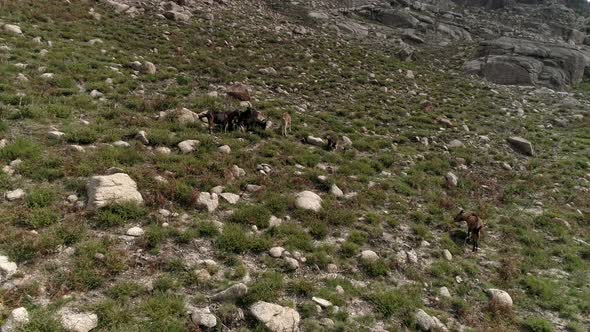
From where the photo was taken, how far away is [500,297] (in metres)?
8.12

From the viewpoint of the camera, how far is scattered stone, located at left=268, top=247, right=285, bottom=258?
7.92m

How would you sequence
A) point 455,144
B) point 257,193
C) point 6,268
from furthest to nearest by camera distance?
point 455,144
point 257,193
point 6,268

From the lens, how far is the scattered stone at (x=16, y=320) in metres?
5.06

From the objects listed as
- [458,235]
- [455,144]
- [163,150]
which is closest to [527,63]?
[455,144]

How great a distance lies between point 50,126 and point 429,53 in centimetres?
3163

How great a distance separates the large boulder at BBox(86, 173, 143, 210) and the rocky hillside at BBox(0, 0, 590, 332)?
0.15 feet

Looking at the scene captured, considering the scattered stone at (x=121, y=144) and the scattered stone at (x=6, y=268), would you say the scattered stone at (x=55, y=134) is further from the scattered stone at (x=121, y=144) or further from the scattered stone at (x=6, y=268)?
the scattered stone at (x=6, y=268)

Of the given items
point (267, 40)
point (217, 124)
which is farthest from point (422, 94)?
point (217, 124)

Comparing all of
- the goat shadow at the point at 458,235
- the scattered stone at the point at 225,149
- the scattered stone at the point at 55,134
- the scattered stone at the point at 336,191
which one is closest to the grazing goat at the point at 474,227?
the goat shadow at the point at 458,235

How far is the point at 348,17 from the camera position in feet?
132

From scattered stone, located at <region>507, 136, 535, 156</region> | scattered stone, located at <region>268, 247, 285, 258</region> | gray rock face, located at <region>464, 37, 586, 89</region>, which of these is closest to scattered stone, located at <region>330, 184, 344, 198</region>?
scattered stone, located at <region>268, 247, 285, 258</region>

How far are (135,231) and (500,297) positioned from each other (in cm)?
742

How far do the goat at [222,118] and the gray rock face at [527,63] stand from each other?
2463 cm

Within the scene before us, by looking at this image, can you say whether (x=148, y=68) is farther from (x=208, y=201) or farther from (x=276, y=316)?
(x=276, y=316)
